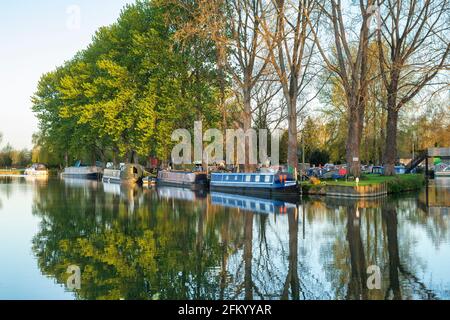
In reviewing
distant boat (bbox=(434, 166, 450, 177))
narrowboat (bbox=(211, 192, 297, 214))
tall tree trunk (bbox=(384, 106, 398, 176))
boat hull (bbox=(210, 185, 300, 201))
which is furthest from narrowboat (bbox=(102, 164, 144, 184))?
distant boat (bbox=(434, 166, 450, 177))

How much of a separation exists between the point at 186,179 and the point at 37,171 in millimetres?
48096

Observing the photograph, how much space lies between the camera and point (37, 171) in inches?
3206

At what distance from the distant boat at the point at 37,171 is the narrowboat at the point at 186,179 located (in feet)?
139

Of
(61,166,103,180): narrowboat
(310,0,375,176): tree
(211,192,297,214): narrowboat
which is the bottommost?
(211,192,297,214): narrowboat

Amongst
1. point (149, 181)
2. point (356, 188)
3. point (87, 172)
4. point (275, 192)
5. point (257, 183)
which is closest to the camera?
point (356, 188)

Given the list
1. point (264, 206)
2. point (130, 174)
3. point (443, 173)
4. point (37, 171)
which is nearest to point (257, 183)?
point (264, 206)

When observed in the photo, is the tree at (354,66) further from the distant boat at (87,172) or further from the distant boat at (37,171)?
the distant boat at (37,171)

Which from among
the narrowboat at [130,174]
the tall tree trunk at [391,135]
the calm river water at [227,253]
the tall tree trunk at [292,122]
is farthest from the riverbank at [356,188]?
the narrowboat at [130,174]

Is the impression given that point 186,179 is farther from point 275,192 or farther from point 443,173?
point 443,173

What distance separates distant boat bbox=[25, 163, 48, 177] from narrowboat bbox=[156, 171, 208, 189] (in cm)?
4240

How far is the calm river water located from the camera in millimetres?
9169

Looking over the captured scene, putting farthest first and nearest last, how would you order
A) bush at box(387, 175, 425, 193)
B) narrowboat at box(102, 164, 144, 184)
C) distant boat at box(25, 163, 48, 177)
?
distant boat at box(25, 163, 48, 177) < narrowboat at box(102, 164, 144, 184) < bush at box(387, 175, 425, 193)

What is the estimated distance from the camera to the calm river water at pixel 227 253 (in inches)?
361

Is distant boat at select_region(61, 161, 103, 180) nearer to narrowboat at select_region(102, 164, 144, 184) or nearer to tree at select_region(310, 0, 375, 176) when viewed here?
narrowboat at select_region(102, 164, 144, 184)
